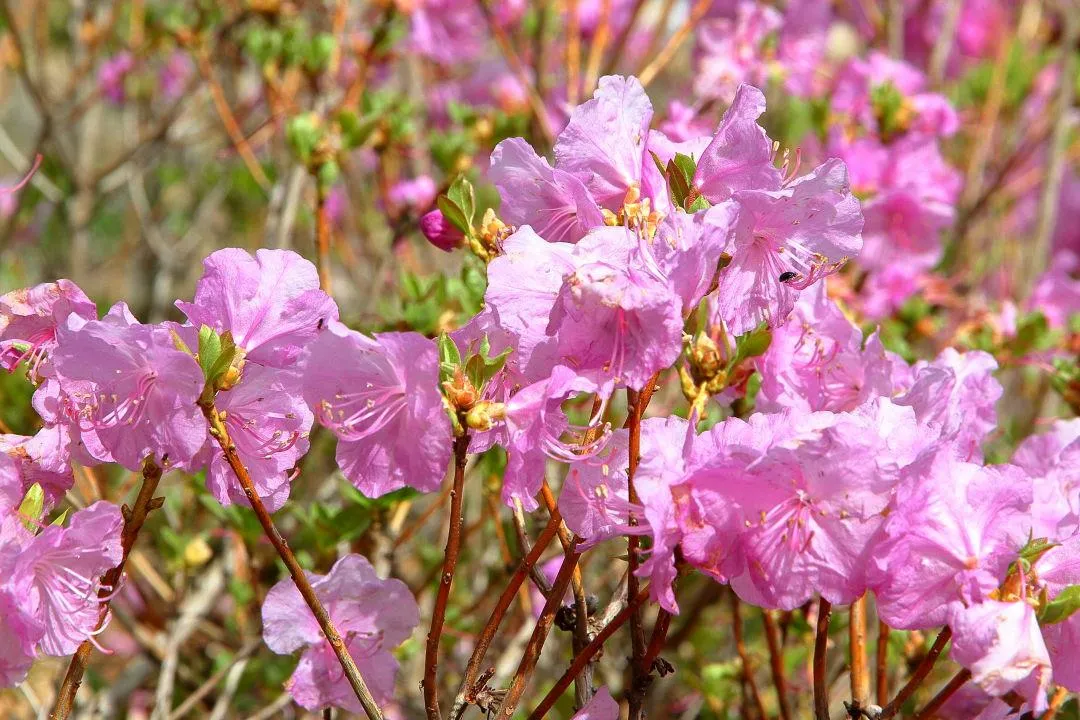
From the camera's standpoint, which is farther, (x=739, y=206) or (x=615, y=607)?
(x=615, y=607)

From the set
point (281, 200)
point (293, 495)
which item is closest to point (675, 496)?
point (281, 200)

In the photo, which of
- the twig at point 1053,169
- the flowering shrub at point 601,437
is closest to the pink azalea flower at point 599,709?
the flowering shrub at point 601,437

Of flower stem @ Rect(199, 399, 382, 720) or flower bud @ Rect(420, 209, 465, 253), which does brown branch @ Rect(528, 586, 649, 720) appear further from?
flower bud @ Rect(420, 209, 465, 253)

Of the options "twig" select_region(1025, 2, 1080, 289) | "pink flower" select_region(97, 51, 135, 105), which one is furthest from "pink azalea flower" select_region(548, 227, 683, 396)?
"pink flower" select_region(97, 51, 135, 105)

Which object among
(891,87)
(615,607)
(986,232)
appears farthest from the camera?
(986,232)

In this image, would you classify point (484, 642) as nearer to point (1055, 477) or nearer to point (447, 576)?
point (447, 576)

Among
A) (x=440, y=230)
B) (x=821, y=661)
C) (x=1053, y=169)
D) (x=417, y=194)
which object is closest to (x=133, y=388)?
(x=440, y=230)

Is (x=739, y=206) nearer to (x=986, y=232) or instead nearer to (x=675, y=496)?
(x=675, y=496)
